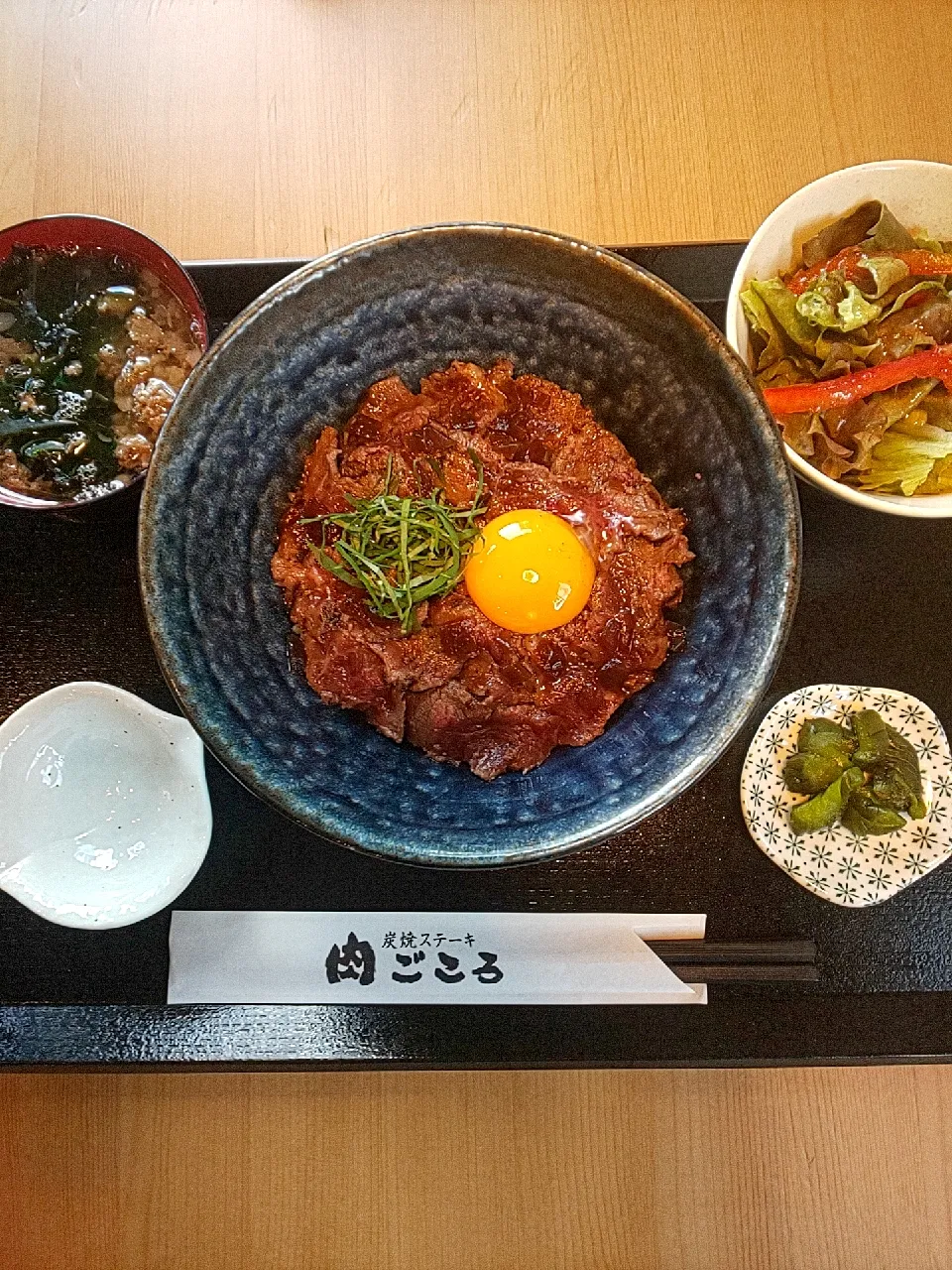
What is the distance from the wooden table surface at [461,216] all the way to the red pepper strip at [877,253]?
2.36ft

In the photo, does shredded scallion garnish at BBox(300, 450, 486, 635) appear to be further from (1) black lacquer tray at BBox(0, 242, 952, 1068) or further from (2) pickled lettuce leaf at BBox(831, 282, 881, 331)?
(2) pickled lettuce leaf at BBox(831, 282, 881, 331)

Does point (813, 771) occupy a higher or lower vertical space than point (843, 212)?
lower

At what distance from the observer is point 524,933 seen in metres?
2.16

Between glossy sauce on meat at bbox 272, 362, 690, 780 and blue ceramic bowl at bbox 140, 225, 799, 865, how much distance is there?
0.05m

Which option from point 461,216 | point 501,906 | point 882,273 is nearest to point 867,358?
point 882,273

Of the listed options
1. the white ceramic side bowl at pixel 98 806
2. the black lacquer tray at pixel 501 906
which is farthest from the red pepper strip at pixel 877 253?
the white ceramic side bowl at pixel 98 806

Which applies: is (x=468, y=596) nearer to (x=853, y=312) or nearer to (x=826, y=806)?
(x=826, y=806)

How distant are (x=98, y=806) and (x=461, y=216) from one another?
207 centimetres

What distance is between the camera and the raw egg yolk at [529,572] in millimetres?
2020

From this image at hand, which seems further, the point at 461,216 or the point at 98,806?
the point at 461,216

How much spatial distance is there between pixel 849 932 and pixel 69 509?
2159mm

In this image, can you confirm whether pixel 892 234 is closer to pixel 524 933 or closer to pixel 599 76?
pixel 599 76

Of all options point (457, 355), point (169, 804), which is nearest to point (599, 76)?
point (457, 355)

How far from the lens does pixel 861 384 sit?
7.06 feet
